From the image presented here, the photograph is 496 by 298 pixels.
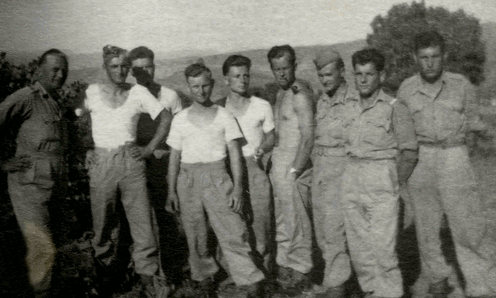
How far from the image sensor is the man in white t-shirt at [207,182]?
139 inches

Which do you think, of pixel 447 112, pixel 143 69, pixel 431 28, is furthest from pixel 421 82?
pixel 431 28

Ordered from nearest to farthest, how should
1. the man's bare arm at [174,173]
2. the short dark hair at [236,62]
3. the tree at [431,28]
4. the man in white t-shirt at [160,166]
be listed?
the man's bare arm at [174,173] < the short dark hair at [236,62] < the man in white t-shirt at [160,166] < the tree at [431,28]

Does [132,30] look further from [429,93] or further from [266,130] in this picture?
[429,93]

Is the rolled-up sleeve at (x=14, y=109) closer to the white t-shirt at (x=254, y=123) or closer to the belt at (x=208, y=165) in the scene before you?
the belt at (x=208, y=165)

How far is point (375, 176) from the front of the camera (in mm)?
3197

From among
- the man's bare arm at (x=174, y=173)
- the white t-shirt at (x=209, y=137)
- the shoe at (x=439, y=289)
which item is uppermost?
the white t-shirt at (x=209, y=137)

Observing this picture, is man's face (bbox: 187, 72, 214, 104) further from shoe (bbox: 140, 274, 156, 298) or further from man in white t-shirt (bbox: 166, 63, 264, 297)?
shoe (bbox: 140, 274, 156, 298)

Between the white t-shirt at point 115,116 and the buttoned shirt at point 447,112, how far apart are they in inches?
78.9

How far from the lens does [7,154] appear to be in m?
3.41

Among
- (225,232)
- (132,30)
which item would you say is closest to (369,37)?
(132,30)

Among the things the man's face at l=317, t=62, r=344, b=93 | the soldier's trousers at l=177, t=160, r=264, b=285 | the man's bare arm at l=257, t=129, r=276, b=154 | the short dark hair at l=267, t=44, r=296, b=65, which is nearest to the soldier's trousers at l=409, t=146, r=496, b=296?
the man's face at l=317, t=62, r=344, b=93

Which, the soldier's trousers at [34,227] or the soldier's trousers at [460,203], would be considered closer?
the soldier's trousers at [34,227]

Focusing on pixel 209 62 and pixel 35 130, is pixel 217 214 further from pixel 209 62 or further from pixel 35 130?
pixel 209 62

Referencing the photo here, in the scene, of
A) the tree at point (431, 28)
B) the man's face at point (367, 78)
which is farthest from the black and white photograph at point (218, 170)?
the tree at point (431, 28)
